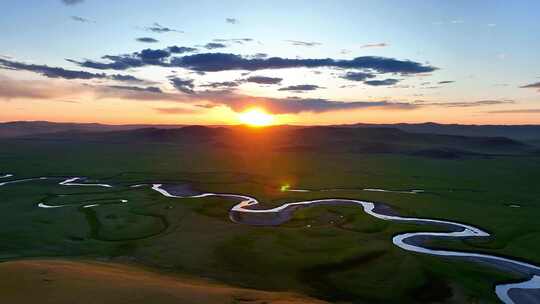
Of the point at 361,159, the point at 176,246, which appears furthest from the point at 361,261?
the point at 361,159

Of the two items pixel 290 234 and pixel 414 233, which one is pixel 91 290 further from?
pixel 414 233

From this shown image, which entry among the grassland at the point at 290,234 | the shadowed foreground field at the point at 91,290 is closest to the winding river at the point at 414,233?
the grassland at the point at 290,234

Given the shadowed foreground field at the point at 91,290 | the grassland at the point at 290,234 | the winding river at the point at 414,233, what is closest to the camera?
the shadowed foreground field at the point at 91,290

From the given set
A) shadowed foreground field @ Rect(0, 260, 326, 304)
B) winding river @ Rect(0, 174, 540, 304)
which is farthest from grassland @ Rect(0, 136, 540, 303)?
shadowed foreground field @ Rect(0, 260, 326, 304)

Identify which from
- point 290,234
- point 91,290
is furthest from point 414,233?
Result: point 91,290

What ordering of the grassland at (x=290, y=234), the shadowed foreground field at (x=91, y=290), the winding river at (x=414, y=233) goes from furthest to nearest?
the grassland at (x=290, y=234)
the winding river at (x=414, y=233)
the shadowed foreground field at (x=91, y=290)

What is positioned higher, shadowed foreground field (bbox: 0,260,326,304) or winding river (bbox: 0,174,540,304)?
shadowed foreground field (bbox: 0,260,326,304)

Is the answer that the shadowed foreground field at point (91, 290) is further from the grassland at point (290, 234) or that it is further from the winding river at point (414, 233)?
the winding river at point (414, 233)

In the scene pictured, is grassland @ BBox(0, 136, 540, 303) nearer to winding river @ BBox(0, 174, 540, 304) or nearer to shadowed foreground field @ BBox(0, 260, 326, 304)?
winding river @ BBox(0, 174, 540, 304)
